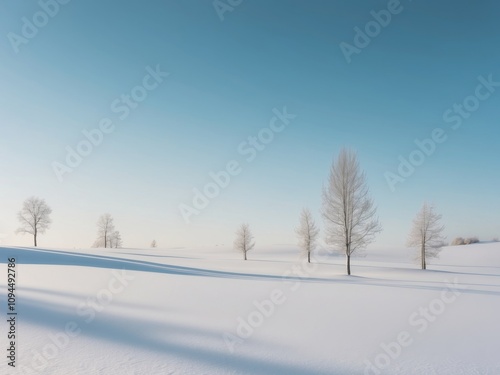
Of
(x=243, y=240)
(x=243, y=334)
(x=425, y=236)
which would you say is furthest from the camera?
(x=243, y=240)

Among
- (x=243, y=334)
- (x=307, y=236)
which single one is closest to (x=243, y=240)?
(x=307, y=236)

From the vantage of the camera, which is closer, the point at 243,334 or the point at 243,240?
the point at 243,334

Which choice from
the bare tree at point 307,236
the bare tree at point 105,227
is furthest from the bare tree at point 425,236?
the bare tree at point 105,227

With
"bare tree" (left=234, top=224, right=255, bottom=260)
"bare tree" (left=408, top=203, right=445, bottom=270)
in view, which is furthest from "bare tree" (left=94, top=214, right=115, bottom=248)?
"bare tree" (left=408, top=203, right=445, bottom=270)

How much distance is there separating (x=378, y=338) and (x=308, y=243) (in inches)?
1321

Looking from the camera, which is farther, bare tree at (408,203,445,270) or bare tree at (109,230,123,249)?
bare tree at (109,230,123,249)

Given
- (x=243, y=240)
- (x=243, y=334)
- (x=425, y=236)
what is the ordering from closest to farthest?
(x=243, y=334) < (x=425, y=236) < (x=243, y=240)

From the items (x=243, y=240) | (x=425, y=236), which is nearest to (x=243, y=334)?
(x=425, y=236)

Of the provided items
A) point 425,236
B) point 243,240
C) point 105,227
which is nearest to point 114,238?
point 105,227

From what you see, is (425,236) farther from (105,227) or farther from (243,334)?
(105,227)

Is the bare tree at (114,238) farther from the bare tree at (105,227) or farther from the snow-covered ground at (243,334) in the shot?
the snow-covered ground at (243,334)

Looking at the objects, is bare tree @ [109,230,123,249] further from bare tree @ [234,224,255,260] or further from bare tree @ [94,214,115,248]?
bare tree @ [234,224,255,260]

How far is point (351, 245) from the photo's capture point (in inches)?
884

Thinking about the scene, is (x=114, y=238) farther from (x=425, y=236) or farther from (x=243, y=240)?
(x=425, y=236)
